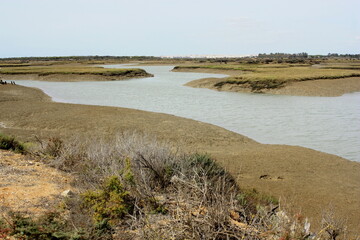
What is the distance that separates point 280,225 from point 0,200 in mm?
4534

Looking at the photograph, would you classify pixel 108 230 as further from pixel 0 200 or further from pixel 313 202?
pixel 313 202

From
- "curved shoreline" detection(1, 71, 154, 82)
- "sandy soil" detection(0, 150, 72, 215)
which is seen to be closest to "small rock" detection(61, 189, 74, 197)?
"sandy soil" detection(0, 150, 72, 215)

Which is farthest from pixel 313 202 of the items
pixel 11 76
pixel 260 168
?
pixel 11 76

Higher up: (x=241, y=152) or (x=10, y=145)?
(x=10, y=145)

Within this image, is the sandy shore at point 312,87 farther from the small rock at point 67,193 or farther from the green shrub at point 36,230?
the green shrub at point 36,230

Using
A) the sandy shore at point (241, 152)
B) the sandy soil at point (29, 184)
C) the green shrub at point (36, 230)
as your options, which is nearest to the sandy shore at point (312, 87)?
the sandy shore at point (241, 152)

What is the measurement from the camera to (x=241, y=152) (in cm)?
1295

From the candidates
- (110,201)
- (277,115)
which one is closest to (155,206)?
(110,201)

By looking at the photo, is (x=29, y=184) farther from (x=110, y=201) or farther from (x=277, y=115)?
(x=277, y=115)

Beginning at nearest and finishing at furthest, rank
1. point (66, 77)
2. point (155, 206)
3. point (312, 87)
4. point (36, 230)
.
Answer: point (36, 230)
point (155, 206)
point (312, 87)
point (66, 77)

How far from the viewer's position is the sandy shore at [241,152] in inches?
349

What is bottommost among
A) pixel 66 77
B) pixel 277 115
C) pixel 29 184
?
pixel 277 115

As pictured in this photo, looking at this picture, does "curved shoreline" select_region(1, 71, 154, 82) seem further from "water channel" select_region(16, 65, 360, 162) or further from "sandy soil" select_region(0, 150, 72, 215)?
"sandy soil" select_region(0, 150, 72, 215)

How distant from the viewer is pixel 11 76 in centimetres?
5519
